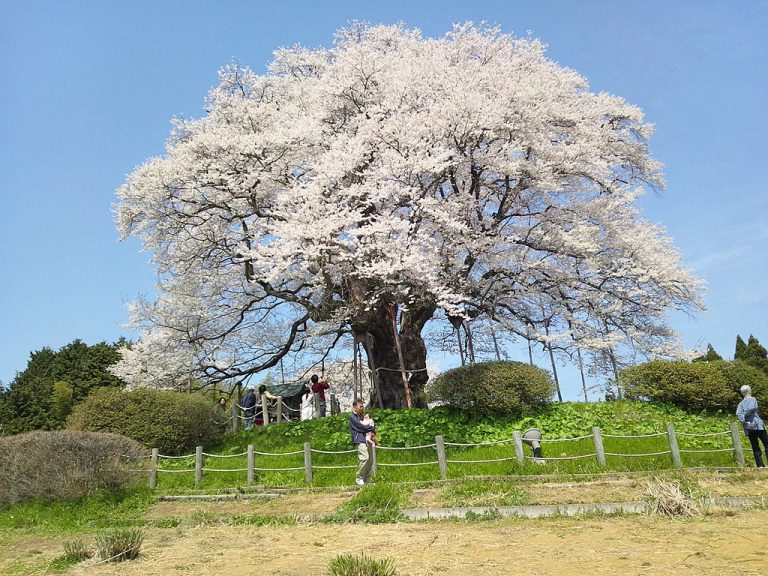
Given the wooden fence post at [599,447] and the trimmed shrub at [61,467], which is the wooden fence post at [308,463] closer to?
the trimmed shrub at [61,467]

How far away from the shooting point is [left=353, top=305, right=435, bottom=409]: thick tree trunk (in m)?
20.9

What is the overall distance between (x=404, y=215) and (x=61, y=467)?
11499 millimetres

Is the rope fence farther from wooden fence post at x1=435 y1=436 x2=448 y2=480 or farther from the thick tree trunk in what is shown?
the thick tree trunk

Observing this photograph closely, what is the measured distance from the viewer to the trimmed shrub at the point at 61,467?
13.7 metres

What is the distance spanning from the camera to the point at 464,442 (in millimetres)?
16516

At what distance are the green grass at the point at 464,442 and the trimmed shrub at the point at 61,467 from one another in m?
1.81

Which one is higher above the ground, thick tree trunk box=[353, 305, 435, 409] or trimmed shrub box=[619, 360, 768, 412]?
thick tree trunk box=[353, 305, 435, 409]

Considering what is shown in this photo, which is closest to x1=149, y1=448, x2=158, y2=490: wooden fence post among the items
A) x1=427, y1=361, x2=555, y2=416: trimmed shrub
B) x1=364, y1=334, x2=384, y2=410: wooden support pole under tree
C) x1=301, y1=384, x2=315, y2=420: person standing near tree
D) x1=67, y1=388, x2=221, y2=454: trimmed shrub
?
x1=67, y1=388, x2=221, y2=454: trimmed shrub

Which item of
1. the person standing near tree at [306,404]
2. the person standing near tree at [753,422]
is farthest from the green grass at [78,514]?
the person standing near tree at [753,422]

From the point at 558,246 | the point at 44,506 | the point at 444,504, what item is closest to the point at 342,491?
the point at 444,504

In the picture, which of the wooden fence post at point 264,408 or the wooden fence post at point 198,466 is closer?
the wooden fence post at point 198,466

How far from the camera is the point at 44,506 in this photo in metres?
13.6

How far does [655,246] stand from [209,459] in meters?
15.9

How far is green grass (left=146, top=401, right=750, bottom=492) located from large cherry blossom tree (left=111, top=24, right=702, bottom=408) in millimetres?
2273
